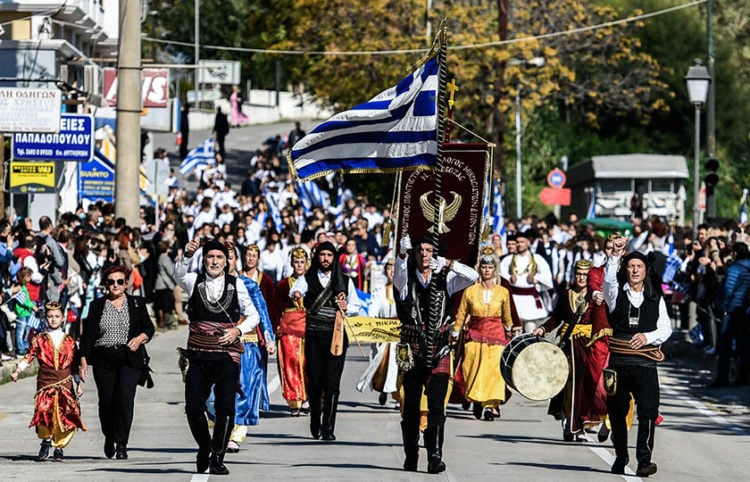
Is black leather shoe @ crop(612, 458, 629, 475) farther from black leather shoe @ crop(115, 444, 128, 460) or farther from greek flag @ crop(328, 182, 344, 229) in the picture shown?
greek flag @ crop(328, 182, 344, 229)

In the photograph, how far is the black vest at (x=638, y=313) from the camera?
12836mm

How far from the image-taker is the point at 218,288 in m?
12.4

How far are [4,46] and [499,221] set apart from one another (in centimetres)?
1053

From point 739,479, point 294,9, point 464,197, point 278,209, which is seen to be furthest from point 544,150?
point 739,479

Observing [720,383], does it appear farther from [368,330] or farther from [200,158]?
[200,158]

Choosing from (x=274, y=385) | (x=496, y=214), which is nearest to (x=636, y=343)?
(x=274, y=385)

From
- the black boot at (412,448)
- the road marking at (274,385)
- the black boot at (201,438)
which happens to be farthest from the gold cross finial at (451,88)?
the road marking at (274,385)

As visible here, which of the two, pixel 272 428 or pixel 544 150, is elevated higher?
pixel 544 150

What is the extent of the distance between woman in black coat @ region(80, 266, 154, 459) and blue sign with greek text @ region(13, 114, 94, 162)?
1627cm

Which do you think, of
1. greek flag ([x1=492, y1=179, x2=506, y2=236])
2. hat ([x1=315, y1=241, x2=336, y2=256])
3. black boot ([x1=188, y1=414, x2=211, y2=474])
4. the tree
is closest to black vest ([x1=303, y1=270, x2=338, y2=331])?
hat ([x1=315, y1=241, x2=336, y2=256])

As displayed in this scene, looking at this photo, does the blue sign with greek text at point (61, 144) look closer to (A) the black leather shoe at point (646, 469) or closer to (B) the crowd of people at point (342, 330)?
(B) the crowd of people at point (342, 330)

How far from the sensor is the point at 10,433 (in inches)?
618

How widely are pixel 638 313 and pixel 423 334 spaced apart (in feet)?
5.41

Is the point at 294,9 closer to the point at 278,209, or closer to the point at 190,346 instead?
the point at 278,209
